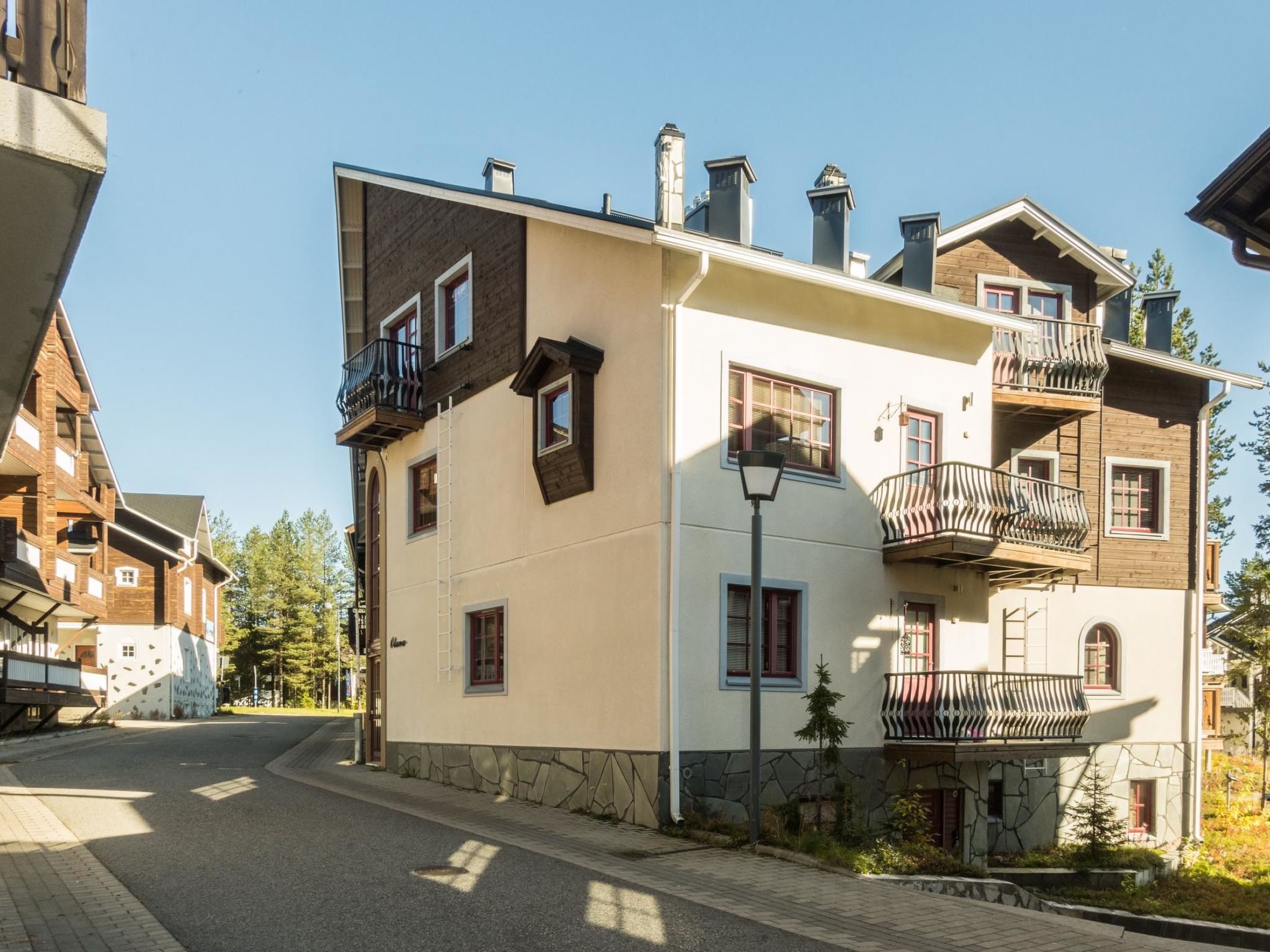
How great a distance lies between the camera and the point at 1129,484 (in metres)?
21.6

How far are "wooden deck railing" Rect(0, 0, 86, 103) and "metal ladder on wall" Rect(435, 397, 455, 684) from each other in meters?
14.9

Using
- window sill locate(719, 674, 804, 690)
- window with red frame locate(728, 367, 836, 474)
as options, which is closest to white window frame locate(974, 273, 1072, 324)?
window with red frame locate(728, 367, 836, 474)

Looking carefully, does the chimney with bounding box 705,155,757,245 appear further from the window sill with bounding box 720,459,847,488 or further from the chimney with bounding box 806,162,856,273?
the window sill with bounding box 720,459,847,488

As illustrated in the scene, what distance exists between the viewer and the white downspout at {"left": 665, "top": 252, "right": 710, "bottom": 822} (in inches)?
532

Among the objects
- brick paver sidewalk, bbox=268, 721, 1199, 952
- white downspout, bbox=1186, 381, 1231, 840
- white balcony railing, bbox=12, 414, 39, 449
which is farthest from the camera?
white balcony railing, bbox=12, 414, 39, 449

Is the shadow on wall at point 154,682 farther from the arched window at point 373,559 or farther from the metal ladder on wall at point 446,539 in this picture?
the metal ladder on wall at point 446,539

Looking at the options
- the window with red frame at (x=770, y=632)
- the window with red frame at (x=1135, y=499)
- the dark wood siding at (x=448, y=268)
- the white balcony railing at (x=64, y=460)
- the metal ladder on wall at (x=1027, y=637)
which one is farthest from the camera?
the white balcony railing at (x=64, y=460)

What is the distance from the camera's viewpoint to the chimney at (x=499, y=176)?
2131 cm

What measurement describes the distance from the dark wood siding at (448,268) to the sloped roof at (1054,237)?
6.55 metres

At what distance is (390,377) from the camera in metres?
20.7

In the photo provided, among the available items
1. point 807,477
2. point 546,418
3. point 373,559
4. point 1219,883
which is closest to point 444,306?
point 546,418

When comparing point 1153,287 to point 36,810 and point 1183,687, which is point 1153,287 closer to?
point 1183,687

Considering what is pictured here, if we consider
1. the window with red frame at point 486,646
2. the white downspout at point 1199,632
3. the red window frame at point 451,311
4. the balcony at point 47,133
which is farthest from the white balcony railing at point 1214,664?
the balcony at point 47,133

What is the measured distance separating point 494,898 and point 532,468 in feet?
27.7
